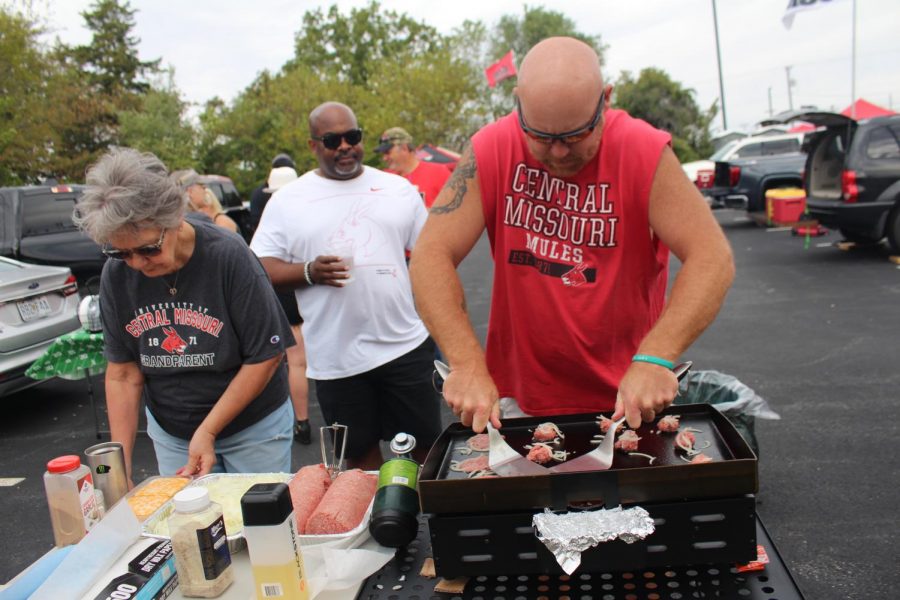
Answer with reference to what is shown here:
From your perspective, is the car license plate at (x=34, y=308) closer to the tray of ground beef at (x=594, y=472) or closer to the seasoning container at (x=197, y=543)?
the seasoning container at (x=197, y=543)

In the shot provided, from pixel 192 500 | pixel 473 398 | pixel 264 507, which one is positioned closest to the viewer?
pixel 264 507

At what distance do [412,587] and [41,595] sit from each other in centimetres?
79

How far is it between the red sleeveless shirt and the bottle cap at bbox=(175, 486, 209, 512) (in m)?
1.02

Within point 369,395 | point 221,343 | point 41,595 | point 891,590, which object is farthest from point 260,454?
point 891,590

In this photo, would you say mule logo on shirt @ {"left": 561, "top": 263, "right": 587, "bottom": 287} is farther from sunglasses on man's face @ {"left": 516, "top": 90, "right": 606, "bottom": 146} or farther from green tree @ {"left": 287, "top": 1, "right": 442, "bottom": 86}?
green tree @ {"left": 287, "top": 1, "right": 442, "bottom": 86}

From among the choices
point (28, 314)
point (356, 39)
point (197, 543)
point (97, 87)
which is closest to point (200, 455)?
point (197, 543)

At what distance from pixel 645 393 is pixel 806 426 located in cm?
370

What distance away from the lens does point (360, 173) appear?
3391mm

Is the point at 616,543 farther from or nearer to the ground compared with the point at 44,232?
nearer to the ground

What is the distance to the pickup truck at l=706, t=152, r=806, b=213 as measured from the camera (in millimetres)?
14406

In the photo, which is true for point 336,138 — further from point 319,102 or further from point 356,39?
point 356,39

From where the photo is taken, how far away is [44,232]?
813 centimetres

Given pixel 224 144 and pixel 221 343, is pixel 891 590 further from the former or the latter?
pixel 224 144

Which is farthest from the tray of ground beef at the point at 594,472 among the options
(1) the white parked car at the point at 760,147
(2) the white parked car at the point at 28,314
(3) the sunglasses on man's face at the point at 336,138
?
(1) the white parked car at the point at 760,147
